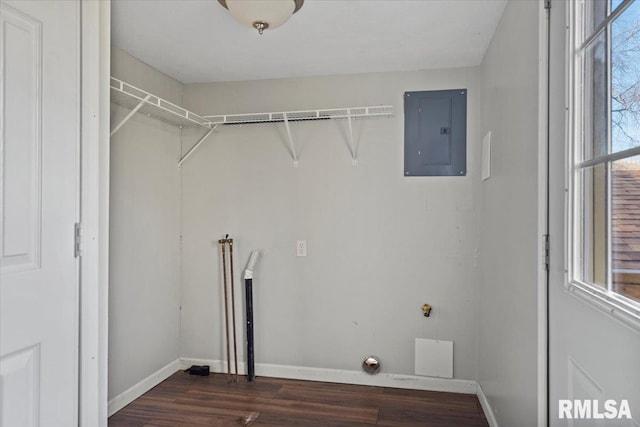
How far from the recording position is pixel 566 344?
122 centimetres

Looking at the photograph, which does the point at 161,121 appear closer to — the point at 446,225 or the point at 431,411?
the point at 446,225

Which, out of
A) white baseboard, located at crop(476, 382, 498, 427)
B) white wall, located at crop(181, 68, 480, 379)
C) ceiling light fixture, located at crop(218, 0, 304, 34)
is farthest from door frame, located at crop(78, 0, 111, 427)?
white baseboard, located at crop(476, 382, 498, 427)

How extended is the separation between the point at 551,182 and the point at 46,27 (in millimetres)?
1688

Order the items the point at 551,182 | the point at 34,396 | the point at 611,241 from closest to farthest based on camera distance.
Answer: the point at 611,241, the point at 34,396, the point at 551,182

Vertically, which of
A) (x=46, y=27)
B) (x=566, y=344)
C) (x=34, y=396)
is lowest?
(x=34, y=396)

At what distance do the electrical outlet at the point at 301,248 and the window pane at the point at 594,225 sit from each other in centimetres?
204

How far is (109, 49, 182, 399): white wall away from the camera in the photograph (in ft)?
8.20

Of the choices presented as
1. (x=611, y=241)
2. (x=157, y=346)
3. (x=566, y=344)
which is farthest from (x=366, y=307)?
(x=611, y=241)

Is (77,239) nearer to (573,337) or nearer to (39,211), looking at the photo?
(39,211)

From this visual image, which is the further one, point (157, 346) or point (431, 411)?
point (157, 346)

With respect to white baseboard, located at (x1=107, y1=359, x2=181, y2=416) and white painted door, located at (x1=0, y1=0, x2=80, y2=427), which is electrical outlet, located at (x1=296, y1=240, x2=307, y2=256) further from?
white painted door, located at (x1=0, y1=0, x2=80, y2=427)

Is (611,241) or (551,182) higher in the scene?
(551,182)

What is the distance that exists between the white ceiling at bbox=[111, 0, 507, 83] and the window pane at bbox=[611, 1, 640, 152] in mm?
1129

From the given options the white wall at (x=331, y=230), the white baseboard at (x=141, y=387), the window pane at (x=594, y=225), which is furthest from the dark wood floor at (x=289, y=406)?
the window pane at (x=594, y=225)
